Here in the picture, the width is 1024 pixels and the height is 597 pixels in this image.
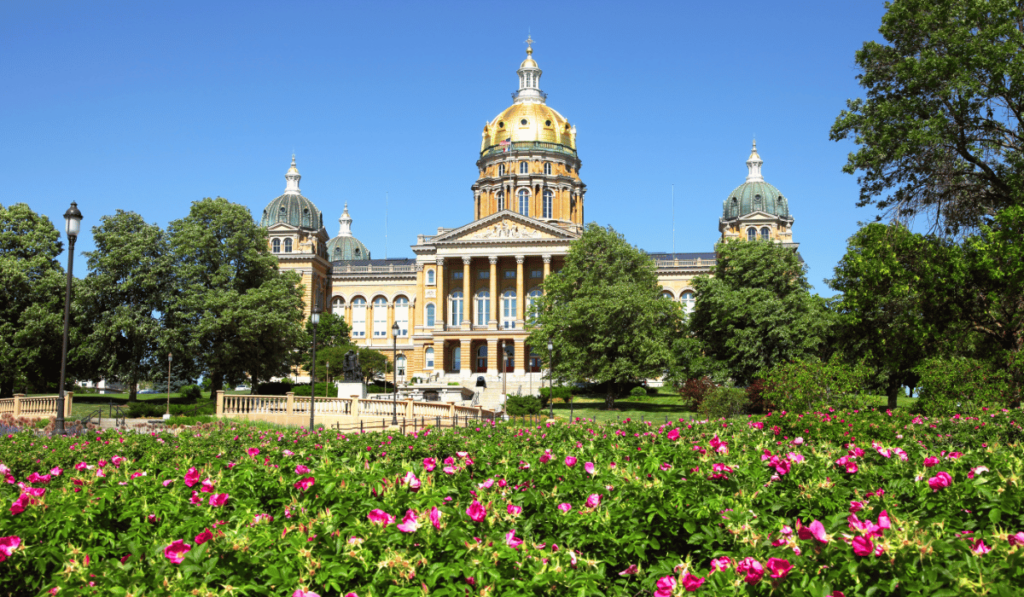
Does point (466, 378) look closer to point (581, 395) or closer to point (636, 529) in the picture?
point (581, 395)

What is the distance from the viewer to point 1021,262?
A: 22281 mm

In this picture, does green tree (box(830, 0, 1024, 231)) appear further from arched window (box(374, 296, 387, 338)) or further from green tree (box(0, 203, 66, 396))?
arched window (box(374, 296, 387, 338))

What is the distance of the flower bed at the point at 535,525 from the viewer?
4.33m

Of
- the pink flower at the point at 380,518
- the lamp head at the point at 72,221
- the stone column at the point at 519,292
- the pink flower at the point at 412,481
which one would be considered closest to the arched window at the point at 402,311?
the stone column at the point at 519,292

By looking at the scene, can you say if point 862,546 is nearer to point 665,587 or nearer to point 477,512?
point 665,587

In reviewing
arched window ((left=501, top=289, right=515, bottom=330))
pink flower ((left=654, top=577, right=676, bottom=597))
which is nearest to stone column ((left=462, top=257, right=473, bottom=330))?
arched window ((left=501, top=289, right=515, bottom=330))

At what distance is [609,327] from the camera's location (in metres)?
49.0

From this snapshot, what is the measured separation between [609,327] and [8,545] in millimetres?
44860

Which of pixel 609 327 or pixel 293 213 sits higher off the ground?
pixel 293 213

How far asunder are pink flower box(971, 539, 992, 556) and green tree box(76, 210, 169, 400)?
43447 millimetres

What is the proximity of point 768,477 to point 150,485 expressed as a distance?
5.89 m

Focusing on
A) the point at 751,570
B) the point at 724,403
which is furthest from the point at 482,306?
the point at 751,570

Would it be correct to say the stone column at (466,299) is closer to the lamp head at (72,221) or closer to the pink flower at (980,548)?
the lamp head at (72,221)

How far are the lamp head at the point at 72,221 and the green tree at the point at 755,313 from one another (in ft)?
106
